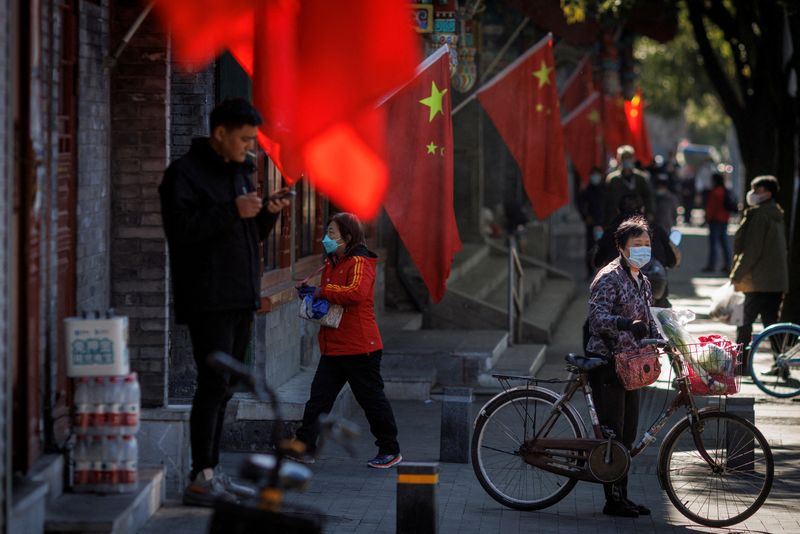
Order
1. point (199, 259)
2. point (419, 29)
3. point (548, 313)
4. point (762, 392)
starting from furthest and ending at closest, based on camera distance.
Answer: point (548, 313)
point (762, 392)
point (419, 29)
point (199, 259)

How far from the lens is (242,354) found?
25.5 ft

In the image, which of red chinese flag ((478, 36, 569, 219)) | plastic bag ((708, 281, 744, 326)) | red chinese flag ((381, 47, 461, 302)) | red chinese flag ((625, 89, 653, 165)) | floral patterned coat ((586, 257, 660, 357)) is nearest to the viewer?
floral patterned coat ((586, 257, 660, 357))

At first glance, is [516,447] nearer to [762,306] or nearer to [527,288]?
[762,306]

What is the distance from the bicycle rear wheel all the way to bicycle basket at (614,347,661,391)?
37cm

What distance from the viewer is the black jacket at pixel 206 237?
7270 mm

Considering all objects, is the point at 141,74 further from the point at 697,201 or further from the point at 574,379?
the point at 697,201

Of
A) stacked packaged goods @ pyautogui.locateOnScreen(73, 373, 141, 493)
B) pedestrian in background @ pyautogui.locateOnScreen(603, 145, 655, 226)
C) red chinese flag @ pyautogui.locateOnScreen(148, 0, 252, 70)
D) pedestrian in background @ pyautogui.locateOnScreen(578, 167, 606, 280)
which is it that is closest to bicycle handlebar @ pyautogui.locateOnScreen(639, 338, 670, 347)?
red chinese flag @ pyautogui.locateOnScreen(148, 0, 252, 70)

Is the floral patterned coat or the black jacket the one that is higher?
the black jacket

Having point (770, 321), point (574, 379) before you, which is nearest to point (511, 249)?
point (770, 321)

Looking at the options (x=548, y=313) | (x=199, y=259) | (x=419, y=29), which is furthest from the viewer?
(x=548, y=313)

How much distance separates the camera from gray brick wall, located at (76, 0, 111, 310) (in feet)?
26.8

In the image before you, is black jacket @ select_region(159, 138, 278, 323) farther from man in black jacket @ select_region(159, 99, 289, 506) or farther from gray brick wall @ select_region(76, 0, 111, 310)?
gray brick wall @ select_region(76, 0, 111, 310)

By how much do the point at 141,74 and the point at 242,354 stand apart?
2.09 metres

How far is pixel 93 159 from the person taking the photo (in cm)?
848
